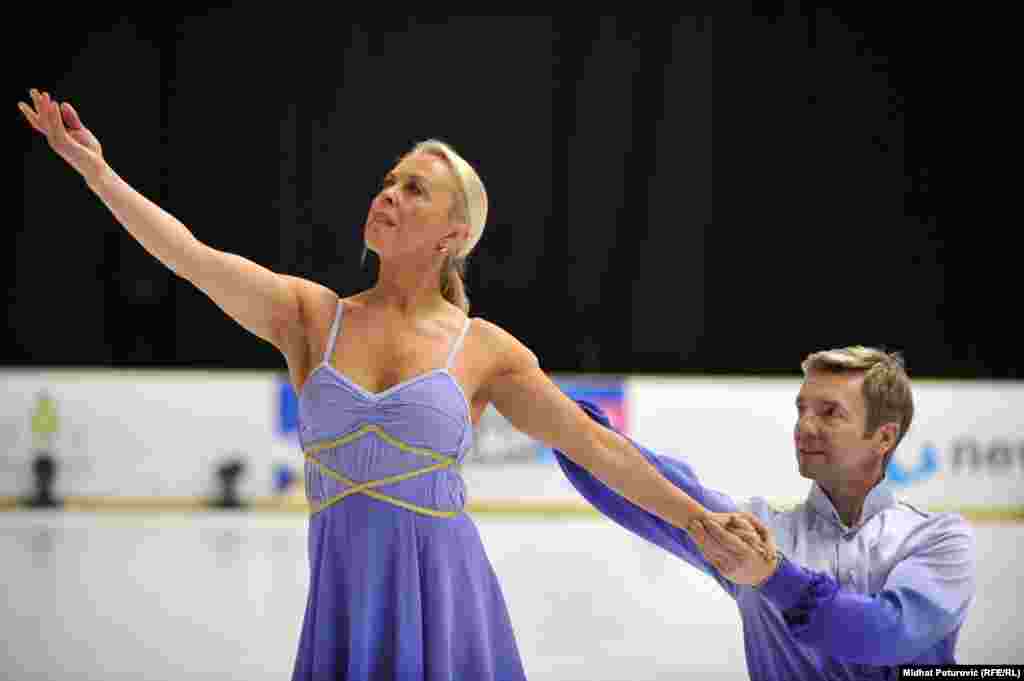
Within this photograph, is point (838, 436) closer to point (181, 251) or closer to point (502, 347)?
point (502, 347)

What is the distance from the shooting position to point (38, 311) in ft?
33.7

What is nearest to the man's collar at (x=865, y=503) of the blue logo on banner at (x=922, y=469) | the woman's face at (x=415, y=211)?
the woman's face at (x=415, y=211)

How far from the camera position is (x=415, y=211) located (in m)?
2.87

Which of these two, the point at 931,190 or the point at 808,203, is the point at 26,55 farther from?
the point at 931,190

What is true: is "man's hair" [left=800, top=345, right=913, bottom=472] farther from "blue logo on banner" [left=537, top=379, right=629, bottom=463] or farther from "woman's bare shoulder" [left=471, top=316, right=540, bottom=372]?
"blue logo on banner" [left=537, top=379, right=629, bottom=463]

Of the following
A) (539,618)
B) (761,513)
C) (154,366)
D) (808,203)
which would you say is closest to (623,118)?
(808,203)

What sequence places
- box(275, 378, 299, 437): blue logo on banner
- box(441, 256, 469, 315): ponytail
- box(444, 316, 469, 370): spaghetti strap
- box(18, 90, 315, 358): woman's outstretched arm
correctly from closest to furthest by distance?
box(18, 90, 315, 358): woman's outstretched arm, box(444, 316, 469, 370): spaghetti strap, box(441, 256, 469, 315): ponytail, box(275, 378, 299, 437): blue logo on banner

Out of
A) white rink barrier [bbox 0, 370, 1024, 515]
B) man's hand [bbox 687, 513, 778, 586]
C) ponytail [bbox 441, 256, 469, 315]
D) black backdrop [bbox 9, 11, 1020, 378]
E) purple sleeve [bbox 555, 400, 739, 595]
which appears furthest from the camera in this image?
black backdrop [bbox 9, 11, 1020, 378]

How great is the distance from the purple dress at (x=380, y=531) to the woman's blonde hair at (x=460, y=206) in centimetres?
36

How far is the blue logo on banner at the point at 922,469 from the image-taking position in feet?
29.4

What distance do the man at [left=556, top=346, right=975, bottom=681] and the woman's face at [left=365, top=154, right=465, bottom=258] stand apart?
24.1 inches

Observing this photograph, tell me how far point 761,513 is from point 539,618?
2.64 metres

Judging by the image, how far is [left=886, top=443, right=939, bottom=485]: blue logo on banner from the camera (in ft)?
29.4

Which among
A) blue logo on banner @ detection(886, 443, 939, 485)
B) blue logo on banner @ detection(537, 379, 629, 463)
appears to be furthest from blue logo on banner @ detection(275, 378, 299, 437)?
blue logo on banner @ detection(886, 443, 939, 485)
